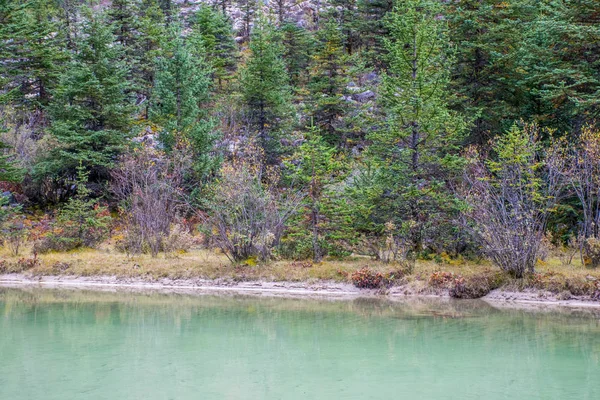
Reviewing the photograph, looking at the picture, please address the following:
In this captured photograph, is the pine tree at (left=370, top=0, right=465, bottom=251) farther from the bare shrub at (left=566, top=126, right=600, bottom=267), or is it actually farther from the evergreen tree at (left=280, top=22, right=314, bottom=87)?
the evergreen tree at (left=280, top=22, right=314, bottom=87)

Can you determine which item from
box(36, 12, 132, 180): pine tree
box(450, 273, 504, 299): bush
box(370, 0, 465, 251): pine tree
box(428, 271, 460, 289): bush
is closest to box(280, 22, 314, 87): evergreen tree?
box(36, 12, 132, 180): pine tree

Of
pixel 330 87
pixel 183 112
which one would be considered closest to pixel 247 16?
pixel 330 87

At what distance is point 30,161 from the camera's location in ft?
103

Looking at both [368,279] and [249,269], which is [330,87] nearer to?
[249,269]

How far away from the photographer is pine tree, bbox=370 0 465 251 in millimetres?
20359

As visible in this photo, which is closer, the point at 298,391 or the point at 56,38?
the point at 298,391

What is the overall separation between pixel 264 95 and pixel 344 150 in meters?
5.37

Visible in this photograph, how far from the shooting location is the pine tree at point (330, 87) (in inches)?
1199

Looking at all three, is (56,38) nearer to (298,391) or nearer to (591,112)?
(591,112)

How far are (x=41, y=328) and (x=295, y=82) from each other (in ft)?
105

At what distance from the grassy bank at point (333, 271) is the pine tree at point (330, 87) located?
11614 millimetres

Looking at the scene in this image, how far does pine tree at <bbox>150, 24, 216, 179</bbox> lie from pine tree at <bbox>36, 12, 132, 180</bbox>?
2.41 meters

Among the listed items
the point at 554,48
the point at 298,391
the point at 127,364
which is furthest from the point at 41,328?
the point at 554,48

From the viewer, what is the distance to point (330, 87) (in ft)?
102
